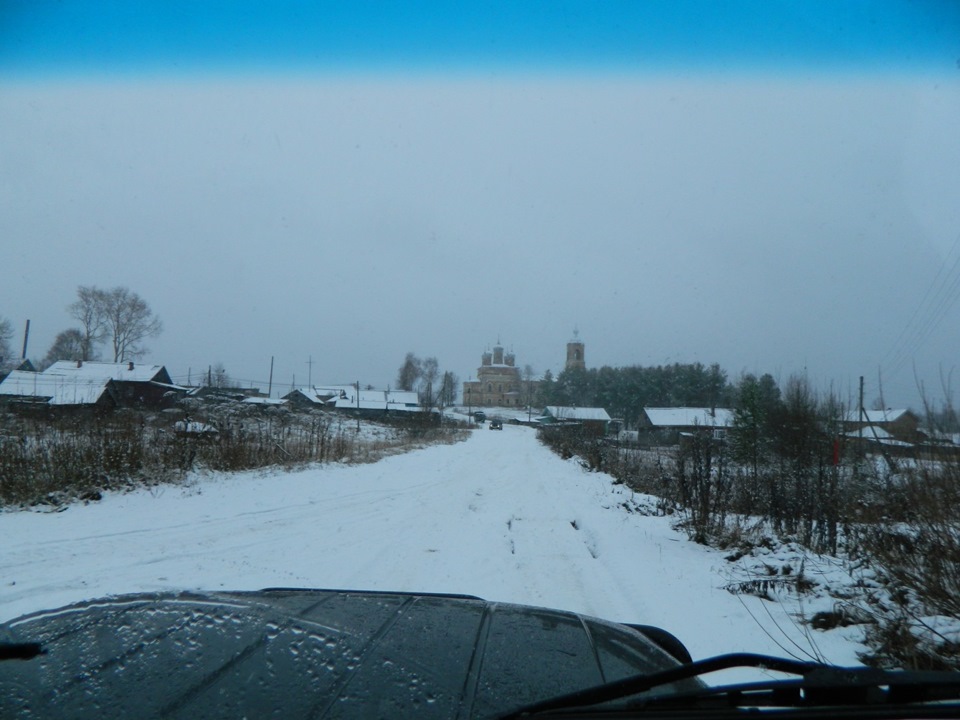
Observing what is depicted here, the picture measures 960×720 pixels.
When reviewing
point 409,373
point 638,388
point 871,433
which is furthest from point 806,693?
point 409,373

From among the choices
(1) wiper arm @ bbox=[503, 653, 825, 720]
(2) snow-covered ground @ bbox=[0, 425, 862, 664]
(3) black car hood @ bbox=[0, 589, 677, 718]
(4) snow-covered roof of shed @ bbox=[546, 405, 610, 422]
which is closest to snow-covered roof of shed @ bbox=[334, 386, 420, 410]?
(4) snow-covered roof of shed @ bbox=[546, 405, 610, 422]

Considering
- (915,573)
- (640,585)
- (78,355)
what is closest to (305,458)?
(640,585)

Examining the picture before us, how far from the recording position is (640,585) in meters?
7.27

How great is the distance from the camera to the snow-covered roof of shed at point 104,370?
4210cm

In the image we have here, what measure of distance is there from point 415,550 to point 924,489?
586cm

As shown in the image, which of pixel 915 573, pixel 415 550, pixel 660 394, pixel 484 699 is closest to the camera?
pixel 484 699

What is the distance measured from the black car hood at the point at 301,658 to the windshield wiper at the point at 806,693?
24 centimetres

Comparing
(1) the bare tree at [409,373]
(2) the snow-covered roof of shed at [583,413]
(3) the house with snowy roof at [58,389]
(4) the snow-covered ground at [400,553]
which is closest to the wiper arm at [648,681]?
(4) the snow-covered ground at [400,553]

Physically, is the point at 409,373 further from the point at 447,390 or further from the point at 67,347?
the point at 67,347

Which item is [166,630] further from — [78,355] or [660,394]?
[78,355]

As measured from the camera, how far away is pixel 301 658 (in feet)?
6.97

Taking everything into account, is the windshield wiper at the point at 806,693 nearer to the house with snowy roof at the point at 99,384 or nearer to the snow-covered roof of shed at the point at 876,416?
the snow-covered roof of shed at the point at 876,416

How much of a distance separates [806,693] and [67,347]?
2604 inches

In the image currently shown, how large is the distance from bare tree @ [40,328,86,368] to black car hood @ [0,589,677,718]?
2302 inches
